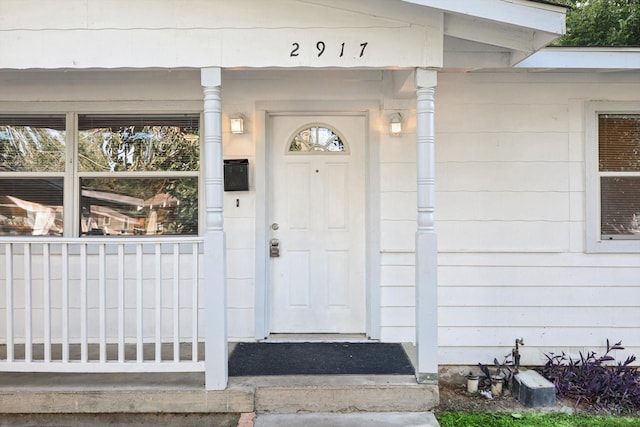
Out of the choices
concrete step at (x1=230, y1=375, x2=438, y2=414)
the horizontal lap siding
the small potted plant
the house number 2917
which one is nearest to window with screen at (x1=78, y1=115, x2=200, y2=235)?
the house number 2917

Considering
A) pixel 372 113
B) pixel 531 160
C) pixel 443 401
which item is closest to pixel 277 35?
pixel 372 113

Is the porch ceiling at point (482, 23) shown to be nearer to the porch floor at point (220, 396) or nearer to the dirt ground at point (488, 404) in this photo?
the porch floor at point (220, 396)

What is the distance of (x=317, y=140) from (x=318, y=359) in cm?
186

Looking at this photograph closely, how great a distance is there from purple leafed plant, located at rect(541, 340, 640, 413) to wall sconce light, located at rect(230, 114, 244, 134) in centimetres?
318

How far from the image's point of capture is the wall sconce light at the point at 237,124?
3.88 metres

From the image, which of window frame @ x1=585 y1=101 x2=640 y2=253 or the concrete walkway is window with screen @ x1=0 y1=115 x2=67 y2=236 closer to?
the concrete walkway

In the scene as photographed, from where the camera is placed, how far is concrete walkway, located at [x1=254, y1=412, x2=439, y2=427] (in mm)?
2910

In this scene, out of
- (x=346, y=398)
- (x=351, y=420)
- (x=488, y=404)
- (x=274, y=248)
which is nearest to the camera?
(x=351, y=420)

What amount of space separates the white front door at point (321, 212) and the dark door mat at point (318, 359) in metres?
0.33

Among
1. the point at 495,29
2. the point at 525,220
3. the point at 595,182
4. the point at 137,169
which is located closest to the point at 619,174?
the point at 595,182

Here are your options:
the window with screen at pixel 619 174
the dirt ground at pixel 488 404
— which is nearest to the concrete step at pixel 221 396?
the dirt ground at pixel 488 404

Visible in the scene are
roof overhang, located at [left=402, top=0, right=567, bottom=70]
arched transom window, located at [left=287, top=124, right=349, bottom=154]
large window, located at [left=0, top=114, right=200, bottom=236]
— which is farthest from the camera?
arched transom window, located at [left=287, top=124, right=349, bottom=154]

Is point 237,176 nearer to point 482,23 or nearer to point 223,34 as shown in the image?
point 223,34

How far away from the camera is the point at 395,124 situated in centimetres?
387
